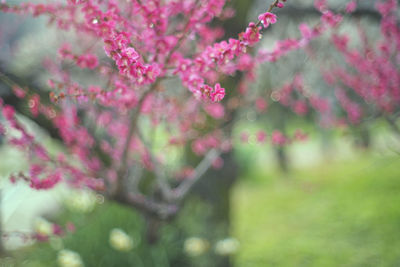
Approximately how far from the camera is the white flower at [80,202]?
3.83 m

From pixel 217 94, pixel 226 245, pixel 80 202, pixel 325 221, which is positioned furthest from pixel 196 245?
pixel 325 221

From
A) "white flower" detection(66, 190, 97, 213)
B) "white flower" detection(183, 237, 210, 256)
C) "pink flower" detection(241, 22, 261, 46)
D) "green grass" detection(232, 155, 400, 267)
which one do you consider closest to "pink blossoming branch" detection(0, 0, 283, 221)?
"pink flower" detection(241, 22, 261, 46)

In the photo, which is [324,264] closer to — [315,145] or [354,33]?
[354,33]

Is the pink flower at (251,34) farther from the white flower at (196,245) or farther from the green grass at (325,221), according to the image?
the white flower at (196,245)

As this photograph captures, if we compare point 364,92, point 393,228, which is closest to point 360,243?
point 393,228

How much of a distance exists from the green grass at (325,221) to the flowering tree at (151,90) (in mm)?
1087

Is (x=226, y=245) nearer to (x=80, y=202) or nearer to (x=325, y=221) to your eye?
(x=80, y=202)

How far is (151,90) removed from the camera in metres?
1.63

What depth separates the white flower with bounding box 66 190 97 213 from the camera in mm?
3828

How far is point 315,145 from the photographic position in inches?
593

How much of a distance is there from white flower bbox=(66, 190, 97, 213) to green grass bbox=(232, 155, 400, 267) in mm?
1712

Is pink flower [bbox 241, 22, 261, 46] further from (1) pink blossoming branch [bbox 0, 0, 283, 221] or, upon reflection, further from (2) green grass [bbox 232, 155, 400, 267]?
(2) green grass [bbox 232, 155, 400, 267]

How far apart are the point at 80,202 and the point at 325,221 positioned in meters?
3.82

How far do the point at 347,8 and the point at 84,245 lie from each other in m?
3.04
